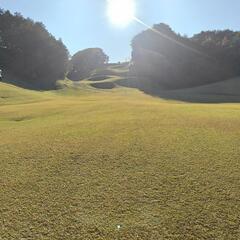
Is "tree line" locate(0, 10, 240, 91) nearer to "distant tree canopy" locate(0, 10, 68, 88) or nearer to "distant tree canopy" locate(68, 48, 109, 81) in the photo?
"distant tree canopy" locate(0, 10, 68, 88)

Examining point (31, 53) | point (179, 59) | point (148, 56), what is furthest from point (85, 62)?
point (179, 59)

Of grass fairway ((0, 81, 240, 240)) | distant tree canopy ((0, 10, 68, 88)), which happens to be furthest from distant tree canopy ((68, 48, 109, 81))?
grass fairway ((0, 81, 240, 240))

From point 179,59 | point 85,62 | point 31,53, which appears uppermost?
point 179,59

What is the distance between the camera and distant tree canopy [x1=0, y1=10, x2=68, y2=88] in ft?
238

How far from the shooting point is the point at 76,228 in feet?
30.8

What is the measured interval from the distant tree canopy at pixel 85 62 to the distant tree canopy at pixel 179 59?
77.5 ft

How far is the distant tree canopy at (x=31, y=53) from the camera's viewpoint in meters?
72.6

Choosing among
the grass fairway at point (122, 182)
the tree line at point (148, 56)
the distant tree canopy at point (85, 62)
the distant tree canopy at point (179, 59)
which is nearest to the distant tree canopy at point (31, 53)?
the tree line at point (148, 56)

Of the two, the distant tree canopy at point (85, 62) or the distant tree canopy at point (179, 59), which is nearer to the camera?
the distant tree canopy at point (179, 59)

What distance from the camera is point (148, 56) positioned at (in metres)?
78.5

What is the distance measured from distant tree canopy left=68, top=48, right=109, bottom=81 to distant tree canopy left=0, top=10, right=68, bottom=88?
25.1 meters

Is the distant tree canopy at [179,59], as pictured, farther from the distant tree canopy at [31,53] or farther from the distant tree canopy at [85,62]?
the distant tree canopy at [85,62]

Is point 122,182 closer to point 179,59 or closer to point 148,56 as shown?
point 179,59

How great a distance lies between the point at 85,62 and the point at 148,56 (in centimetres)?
3416
